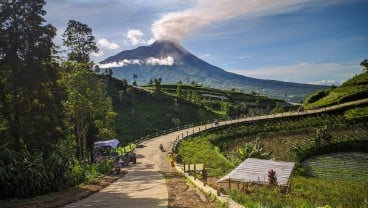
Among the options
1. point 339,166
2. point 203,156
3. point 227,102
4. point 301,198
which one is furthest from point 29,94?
point 227,102

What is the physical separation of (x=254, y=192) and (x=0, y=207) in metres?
12.7

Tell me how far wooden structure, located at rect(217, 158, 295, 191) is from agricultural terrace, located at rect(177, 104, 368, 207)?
0.57 metres

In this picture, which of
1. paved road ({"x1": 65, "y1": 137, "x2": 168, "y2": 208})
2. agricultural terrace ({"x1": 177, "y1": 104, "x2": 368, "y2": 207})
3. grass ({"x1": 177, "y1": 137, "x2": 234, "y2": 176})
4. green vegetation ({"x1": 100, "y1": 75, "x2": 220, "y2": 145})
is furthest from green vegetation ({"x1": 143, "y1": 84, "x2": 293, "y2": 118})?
paved road ({"x1": 65, "y1": 137, "x2": 168, "y2": 208})

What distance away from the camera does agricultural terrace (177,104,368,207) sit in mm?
39500

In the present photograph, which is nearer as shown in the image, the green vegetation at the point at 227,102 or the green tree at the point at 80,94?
the green tree at the point at 80,94

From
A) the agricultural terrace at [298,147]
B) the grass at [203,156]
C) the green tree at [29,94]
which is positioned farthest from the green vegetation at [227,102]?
the green tree at [29,94]

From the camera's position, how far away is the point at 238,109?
112500 mm

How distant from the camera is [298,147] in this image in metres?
51.9

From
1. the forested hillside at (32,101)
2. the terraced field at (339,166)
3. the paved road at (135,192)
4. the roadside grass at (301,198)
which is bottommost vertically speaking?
the terraced field at (339,166)

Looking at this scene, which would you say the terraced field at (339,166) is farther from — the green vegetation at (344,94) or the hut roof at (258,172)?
the green vegetation at (344,94)

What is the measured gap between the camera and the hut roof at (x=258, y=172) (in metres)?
22.5

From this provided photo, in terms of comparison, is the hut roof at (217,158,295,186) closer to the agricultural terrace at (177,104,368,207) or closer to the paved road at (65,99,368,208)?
the agricultural terrace at (177,104,368,207)

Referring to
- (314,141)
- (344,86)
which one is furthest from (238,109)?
(314,141)

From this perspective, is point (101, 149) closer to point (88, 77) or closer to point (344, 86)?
point (88, 77)
